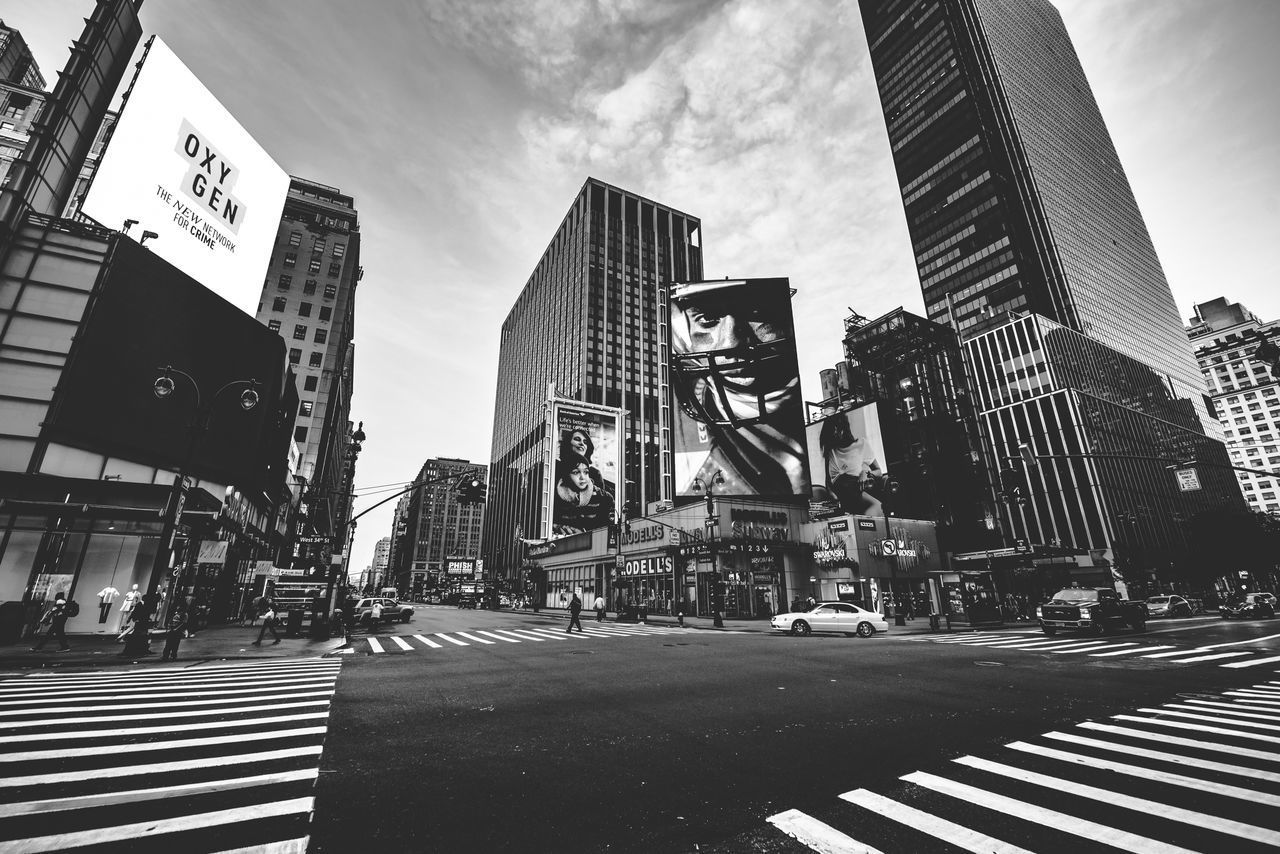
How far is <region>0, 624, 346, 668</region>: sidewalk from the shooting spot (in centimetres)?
1432

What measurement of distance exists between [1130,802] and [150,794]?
8.82 m

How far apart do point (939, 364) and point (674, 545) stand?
50649mm

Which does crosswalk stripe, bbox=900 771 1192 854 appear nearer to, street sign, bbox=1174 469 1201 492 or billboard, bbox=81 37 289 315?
street sign, bbox=1174 469 1201 492

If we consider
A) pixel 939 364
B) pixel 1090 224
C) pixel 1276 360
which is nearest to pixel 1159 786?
pixel 1276 360

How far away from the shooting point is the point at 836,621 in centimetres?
2569

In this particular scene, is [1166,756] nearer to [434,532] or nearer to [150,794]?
[150,794]

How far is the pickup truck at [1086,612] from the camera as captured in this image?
2248cm

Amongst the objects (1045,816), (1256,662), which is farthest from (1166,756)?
(1256,662)

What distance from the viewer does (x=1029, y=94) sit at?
120 m

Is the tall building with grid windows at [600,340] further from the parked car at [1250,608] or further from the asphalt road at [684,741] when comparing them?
the asphalt road at [684,741]

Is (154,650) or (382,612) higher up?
(382,612)

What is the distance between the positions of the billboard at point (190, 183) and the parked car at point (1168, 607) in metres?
64.8

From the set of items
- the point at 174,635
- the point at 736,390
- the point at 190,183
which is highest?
the point at 190,183

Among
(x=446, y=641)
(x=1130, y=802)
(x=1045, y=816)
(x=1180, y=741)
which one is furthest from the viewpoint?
(x=446, y=641)
